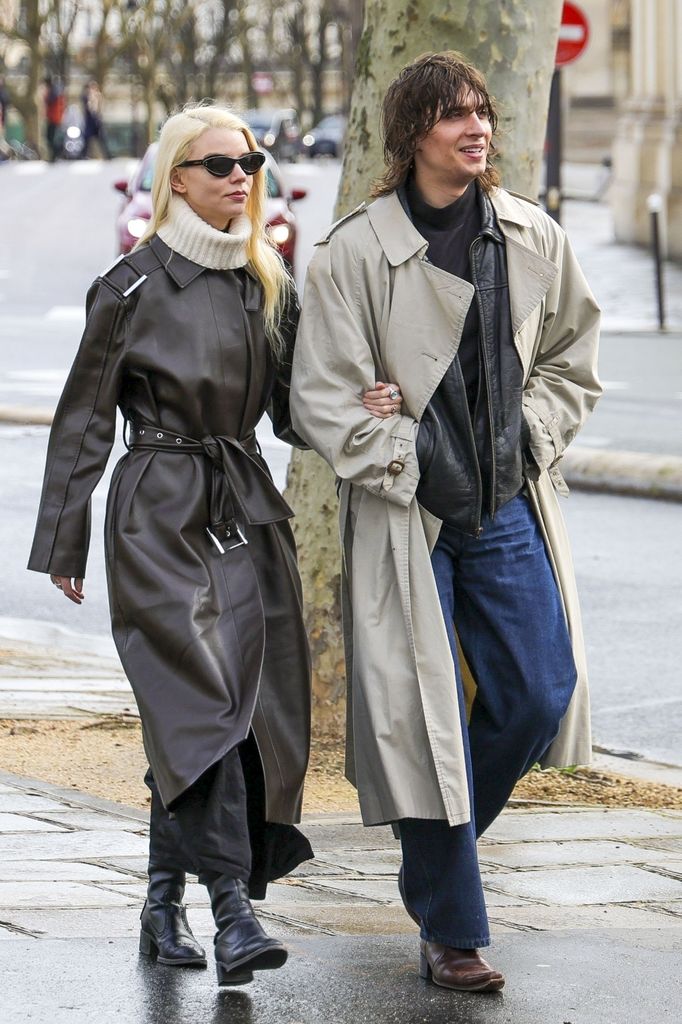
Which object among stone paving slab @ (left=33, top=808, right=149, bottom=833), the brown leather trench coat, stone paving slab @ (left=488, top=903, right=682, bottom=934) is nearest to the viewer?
the brown leather trench coat

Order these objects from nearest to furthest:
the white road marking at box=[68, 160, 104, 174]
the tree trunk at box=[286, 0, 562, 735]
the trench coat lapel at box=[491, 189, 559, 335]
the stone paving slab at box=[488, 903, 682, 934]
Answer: the trench coat lapel at box=[491, 189, 559, 335] < the stone paving slab at box=[488, 903, 682, 934] < the tree trunk at box=[286, 0, 562, 735] < the white road marking at box=[68, 160, 104, 174]

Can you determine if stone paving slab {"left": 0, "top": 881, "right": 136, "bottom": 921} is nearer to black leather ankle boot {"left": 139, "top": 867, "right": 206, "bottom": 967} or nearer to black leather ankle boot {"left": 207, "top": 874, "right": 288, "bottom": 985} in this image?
black leather ankle boot {"left": 139, "top": 867, "right": 206, "bottom": 967}

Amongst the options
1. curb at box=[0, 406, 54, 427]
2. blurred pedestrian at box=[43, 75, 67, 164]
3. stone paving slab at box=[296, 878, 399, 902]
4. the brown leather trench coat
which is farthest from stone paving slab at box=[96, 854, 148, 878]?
blurred pedestrian at box=[43, 75, 67, 164]

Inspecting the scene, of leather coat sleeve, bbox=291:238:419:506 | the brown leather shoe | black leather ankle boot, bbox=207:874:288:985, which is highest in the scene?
leather coat sleeve, bbox=291:238:419:506

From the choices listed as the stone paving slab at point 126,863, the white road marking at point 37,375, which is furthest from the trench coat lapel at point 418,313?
the white road marking at point 37,375

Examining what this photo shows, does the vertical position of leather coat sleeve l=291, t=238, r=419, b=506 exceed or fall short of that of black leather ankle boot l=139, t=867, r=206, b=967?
it exceeds it

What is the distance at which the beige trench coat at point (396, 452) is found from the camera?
407cm

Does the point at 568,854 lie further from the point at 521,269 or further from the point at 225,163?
the point at 225,163

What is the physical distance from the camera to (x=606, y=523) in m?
11.2

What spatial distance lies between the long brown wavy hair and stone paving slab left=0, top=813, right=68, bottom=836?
1941 mm

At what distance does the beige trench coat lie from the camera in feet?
13.3

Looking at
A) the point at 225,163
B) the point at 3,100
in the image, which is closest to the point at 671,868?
the point at 225,163

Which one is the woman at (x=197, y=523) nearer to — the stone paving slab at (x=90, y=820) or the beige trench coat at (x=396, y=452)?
the beige trench coat at (x=396, y=452)

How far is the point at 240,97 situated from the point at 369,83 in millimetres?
83199
